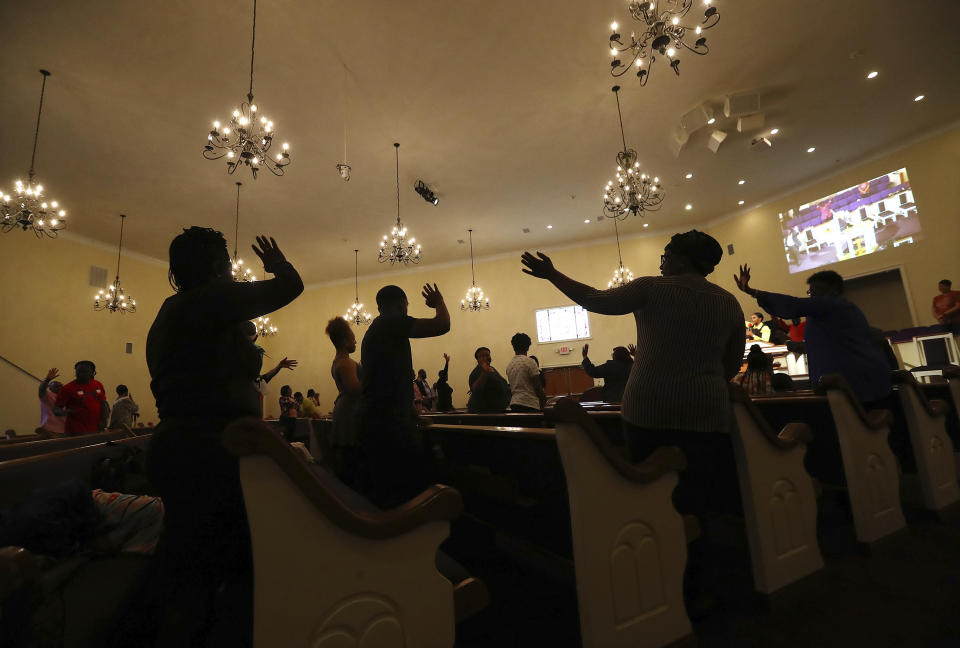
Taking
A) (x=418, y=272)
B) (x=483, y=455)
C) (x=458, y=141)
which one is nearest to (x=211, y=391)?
(x=483, y=455)

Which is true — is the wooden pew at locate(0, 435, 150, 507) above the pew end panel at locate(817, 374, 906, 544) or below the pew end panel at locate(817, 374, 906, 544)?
above

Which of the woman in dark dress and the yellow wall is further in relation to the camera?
the yellow wall

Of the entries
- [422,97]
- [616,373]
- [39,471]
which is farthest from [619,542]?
[422,97]

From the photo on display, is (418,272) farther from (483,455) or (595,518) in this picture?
(595,518)

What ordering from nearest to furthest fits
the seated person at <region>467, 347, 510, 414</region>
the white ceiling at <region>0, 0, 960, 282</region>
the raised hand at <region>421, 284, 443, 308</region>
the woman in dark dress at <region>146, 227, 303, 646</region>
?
the woman in dark dress at <region>146, 227, 303, 646</region> → the raised hand at <region>421, 284, 443, 308</region> → the seated person at <region>467, 347, 510, 414</region> → the white ceiling at <region>0, 0, 960, 282</region>

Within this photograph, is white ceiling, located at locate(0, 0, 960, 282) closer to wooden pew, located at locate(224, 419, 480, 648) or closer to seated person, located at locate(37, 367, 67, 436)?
seated person, located at locate(37, 367, 67, 436)

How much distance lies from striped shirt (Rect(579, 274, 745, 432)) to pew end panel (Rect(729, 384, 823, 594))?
0.55 feet

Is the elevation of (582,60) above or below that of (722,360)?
above

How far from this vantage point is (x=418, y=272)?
543 inches

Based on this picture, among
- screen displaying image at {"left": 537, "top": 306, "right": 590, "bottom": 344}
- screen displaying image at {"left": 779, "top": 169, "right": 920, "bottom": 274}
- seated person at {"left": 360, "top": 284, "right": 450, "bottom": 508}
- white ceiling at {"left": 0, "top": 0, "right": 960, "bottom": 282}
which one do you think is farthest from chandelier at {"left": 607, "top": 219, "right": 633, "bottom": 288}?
seated person at {"left": 360, "top": 284, "right": 450, "bottom": 508}

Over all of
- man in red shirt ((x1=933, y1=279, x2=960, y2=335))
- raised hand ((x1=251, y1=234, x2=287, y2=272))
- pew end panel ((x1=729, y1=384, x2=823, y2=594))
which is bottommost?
pew end panel ((x1=729, y1=384, x2=823, y2=594))

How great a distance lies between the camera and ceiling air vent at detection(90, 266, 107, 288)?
32.8 ft

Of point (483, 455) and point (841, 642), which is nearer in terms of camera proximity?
point (841, 642)

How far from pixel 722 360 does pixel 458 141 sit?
662 centimetres
